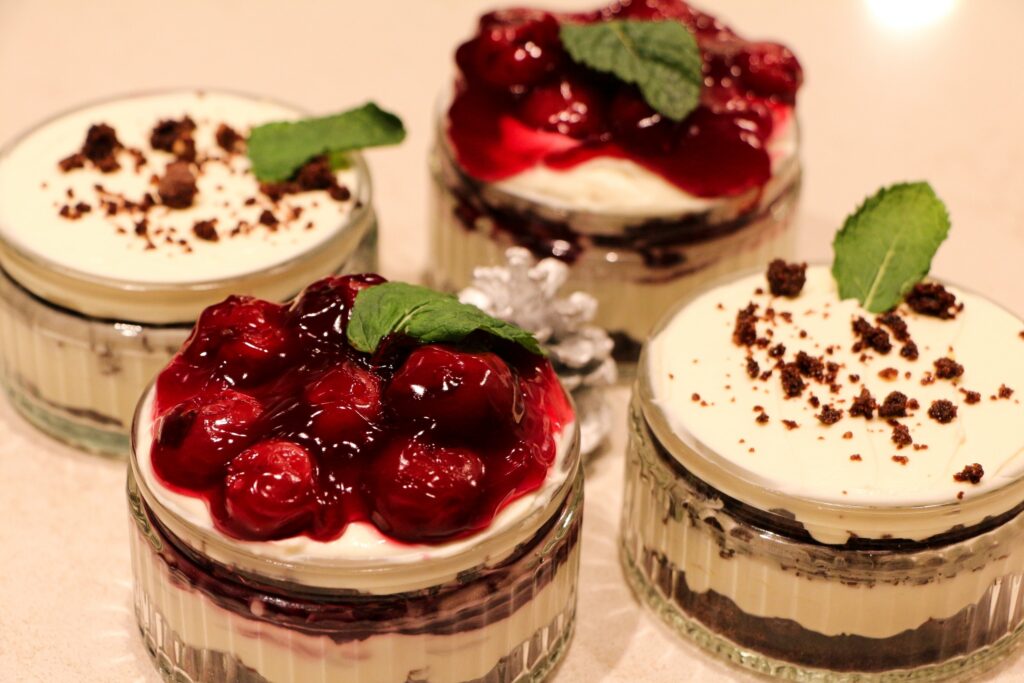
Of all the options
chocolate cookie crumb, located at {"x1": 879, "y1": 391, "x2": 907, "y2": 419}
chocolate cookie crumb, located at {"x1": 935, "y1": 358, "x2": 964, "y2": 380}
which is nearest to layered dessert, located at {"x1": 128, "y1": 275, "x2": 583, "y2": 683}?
chocolate cookie crumb, located at {"x1": 879, "y1": 391, "x2": 907, "y2": 419}

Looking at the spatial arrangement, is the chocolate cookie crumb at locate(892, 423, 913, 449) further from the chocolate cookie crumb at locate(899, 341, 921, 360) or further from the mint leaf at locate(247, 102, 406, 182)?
the mint leaf at locate(247, 102, 406, 182)

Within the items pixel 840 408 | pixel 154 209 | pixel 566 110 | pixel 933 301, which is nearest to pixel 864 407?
pixel 840 408

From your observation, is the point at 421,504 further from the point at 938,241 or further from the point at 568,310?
the point at 938,241

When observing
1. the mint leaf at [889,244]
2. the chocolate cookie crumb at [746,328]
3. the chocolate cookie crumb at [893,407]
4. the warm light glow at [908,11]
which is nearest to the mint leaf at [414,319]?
the chocolate cookie crumb at [746,328]

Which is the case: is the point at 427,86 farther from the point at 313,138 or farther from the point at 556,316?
the point at 556,316

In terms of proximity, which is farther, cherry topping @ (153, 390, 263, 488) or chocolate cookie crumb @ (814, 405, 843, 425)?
chocolate cookie crumb @ (814, 405, 843, 425)

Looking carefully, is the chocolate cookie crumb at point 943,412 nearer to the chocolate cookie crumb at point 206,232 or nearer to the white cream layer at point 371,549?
the white cream layer at point 371,549
